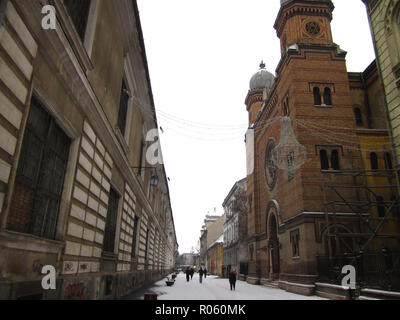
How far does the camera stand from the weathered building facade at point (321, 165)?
17969 millimetres

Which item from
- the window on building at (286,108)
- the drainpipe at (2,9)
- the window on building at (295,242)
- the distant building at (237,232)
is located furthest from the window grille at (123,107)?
the distant building at (237,232)

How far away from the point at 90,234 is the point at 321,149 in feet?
55.3

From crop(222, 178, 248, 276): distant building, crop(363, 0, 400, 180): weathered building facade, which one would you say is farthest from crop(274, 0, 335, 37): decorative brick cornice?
crop(222, 178, 248, 276): distant building

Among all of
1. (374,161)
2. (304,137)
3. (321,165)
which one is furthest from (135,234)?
(374,161)

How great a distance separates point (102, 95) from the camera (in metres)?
8.84

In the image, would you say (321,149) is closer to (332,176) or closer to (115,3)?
(332,176)

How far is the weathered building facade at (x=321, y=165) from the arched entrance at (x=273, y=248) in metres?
0.08

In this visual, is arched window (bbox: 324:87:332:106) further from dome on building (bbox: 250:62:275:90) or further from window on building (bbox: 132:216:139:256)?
dome on building (bbox: 250:62:275:90)

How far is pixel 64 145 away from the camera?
6.81 meters

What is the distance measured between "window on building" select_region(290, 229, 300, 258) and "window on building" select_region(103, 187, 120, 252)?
12.6 m

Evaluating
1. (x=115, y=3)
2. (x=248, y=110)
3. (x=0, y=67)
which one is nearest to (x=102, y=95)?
(x=115, y=3)

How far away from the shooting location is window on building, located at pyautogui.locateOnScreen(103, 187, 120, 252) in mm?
10734

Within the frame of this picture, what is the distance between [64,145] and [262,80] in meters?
35.1

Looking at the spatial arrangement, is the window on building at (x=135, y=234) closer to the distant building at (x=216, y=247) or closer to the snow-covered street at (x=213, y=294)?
the snow-covered street at (x=213, y=294)
